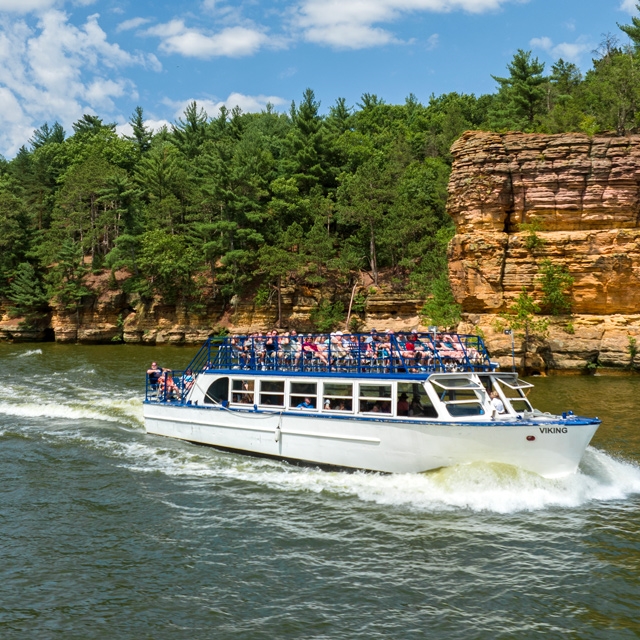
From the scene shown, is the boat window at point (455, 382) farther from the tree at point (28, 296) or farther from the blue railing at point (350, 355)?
the tree at point (28, 296)

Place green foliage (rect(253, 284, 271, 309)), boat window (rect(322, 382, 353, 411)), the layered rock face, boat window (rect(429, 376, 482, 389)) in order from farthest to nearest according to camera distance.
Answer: green foliage (rect(253, 284, 271, 309))
the layered rock face
boat window (rect(322, 382, 353, 411))
boat window (rect(429, 376, 482, 389))

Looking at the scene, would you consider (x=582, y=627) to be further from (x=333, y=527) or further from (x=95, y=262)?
(x=95, y=262)

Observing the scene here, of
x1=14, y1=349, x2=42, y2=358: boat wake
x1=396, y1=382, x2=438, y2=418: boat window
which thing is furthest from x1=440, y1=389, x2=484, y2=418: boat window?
x1=14, y1=349, x2=42, y2=358: boat wake

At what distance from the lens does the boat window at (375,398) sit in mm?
17016

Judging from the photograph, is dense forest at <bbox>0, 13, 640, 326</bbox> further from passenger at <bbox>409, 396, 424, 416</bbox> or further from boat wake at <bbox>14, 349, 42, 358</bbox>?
passenger at <bbox>409, 396, 424, 416</bbox>

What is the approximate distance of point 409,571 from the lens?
449 inches

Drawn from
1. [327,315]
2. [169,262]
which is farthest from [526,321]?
[169,262]

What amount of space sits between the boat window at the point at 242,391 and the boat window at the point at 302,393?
Result: 5.25ft

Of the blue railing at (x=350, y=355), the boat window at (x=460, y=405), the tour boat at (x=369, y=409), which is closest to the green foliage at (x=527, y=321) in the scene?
the blue railing at (x=350, y=355)

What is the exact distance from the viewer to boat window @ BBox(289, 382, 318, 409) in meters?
18.5

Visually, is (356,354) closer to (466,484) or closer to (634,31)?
(466,484)

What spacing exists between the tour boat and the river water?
0.58m

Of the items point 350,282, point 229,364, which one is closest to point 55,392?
point 229,364

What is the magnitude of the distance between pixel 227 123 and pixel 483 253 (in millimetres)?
55984
